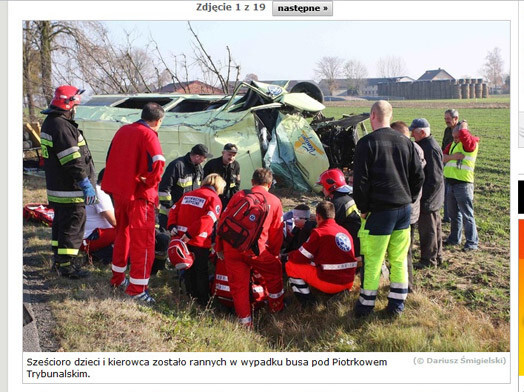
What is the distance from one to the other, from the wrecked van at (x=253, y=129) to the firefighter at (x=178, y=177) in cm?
203

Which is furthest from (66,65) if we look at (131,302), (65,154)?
(131,302)

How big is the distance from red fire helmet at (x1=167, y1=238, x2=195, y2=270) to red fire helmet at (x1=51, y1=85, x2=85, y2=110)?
1.72 metres

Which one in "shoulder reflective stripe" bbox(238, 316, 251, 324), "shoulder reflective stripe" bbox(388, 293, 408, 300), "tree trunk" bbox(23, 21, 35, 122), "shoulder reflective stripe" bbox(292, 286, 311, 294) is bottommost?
"shoulder reflective stripe" bbox(238, 316, 251, 324)

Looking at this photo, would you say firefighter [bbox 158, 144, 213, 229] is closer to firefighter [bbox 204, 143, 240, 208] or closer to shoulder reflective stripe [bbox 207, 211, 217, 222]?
firefighter [bbox 204, 143, 240, 208]

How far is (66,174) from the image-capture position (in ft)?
17.2

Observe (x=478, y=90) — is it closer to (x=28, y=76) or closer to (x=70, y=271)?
(x=28, y=76)

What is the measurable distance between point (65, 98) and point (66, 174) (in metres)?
0.75

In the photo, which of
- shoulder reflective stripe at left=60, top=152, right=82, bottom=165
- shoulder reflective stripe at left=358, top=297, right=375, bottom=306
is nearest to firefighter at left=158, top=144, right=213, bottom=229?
shoulder reflective stripe at left=60, top=152, right=82, bottom=165

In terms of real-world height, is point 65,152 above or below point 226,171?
above

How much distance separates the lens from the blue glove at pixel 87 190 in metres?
5.18

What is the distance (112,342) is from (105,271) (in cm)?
179

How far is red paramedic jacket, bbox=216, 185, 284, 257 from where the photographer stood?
483 cm

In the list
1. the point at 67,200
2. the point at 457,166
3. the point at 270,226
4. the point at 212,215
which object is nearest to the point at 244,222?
the point at 270,226

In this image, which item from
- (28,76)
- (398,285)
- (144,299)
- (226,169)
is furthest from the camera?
(28,76)
